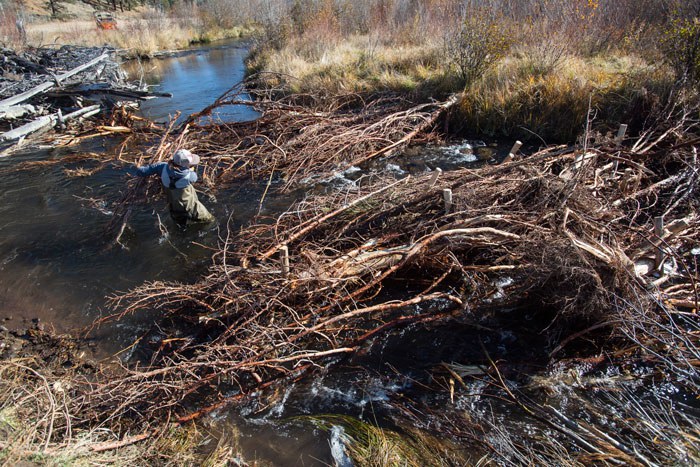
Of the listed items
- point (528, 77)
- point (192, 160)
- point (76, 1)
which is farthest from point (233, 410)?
point (76, 1)

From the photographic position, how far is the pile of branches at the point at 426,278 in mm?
3375

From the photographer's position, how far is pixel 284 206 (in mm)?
6668

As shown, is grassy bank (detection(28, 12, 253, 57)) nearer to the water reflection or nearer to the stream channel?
the water reflection

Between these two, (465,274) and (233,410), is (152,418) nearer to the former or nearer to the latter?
(233,410)

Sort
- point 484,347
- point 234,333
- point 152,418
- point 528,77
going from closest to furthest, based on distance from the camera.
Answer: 1. point 152,418
2. point 234,333
3. point 484,347
4. point 528,77

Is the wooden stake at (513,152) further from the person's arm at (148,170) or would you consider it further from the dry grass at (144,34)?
the dry grass at (144,34)

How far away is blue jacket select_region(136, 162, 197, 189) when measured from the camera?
5273 millimetres

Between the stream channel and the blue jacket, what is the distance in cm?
85

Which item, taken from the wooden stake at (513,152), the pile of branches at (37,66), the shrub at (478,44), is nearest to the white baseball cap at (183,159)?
the wooden stake at (513,152)

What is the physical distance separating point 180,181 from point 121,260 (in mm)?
1391

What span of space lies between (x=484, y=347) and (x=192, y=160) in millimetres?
4111

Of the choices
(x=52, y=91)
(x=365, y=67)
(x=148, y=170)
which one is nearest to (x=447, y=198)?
(x=148, y=170)

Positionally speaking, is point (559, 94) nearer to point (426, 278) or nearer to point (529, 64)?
point (529, 64)

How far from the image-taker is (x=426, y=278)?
15.6 feet
